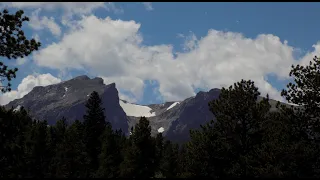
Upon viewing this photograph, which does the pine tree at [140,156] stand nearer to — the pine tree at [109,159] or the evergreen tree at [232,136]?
the pine tree at [109,159]

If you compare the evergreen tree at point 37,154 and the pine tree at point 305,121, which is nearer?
the pine tree at point 305,121

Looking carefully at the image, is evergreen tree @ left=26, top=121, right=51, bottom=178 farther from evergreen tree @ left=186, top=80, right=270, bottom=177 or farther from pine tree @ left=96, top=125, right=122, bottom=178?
evergreen tree @ left=186, top=80, right=270, bottom=177

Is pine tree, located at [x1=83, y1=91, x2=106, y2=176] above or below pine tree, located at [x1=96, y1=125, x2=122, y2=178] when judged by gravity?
above

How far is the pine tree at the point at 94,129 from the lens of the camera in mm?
65150

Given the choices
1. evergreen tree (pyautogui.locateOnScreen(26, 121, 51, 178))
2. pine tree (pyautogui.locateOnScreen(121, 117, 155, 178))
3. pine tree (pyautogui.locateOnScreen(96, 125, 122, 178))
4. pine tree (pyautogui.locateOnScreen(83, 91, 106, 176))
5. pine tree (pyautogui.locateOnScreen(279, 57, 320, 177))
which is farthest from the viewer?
pine tree (pyautogui.locateOnScreen(83, 91, 106, 176))

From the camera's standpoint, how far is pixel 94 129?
69.9m

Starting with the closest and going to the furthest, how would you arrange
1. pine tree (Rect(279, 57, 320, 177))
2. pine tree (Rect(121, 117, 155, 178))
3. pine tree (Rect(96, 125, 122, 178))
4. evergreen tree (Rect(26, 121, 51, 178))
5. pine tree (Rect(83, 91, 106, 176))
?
pine tree (Rect(279, 57, 320, 177)), pine tree (Rect(121, 117, 155, 178)), pine tree (Rect(96, 125, 122, 178)), evergreen tree (Rect(26, 121, 51, 178)), pine tree (Rect(83, 91, 106, 176))

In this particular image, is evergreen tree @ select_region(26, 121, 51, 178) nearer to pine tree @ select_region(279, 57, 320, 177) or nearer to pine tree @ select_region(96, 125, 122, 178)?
pine tree @ select_region(96, 125, 122, 178)

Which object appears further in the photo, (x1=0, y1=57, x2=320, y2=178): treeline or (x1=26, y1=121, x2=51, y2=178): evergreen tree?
(x1=26, y1=121, x2=51, y2=178): evergreen tree

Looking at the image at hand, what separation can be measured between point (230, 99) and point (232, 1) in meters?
20.5

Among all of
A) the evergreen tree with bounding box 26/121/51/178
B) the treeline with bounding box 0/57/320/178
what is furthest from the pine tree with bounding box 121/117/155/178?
the evergreen tree with bounding box 26/121/51/178

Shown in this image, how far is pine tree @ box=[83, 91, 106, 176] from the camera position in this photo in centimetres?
6515

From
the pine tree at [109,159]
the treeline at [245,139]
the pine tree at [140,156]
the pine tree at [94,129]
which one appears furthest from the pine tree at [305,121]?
the pine tree at [94,129]

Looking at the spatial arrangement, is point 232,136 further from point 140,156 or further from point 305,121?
point 140,156
